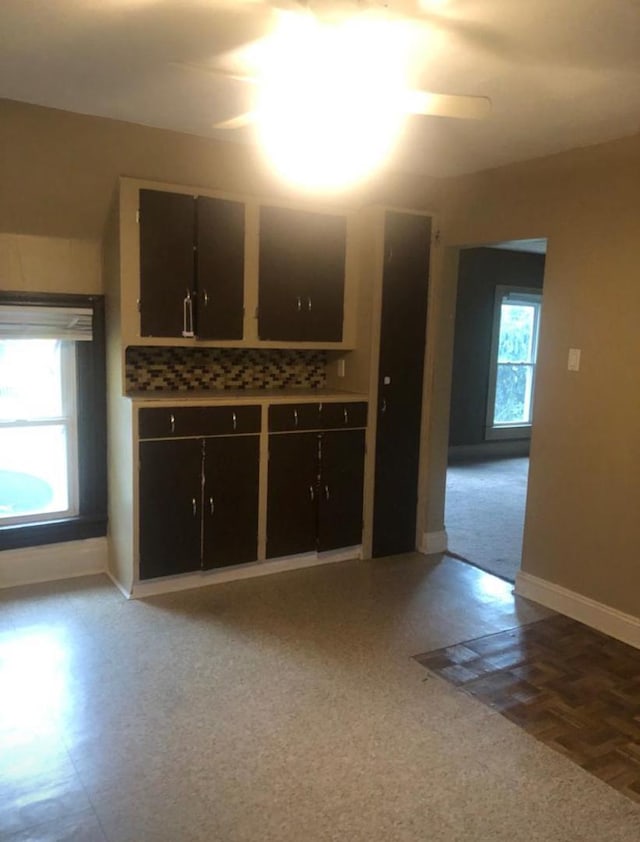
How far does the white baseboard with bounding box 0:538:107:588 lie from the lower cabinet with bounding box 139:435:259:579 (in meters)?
0.49

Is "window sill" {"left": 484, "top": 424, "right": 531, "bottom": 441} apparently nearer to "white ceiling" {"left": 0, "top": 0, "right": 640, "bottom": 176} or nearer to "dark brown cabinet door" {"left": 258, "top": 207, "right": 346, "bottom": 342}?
"dark brown cabinet door" {"left": 258, "top": 207, "right": 346, "bottom": 342}

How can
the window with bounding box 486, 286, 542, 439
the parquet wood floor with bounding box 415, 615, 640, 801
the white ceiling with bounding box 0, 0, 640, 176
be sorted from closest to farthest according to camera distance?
the white ceiling with bounding box 0, 0, 640, 176, the parquet wood floor with bounding box 415, 615, 640, 801, the window with bounding box 486, 286, 542, 439

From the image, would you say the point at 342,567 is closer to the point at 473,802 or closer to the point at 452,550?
the point at 452,550

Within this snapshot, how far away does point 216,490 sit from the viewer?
360 centimetres

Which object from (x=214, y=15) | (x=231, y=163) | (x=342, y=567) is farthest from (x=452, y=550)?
(x=214, y=15)

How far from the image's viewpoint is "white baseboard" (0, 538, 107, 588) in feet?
11.7

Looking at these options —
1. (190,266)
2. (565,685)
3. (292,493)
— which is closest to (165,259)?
(190,266)

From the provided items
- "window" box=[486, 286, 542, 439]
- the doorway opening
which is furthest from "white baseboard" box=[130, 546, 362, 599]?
"window" box=[486, 286, 542, 439]

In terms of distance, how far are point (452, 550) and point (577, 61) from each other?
2938 mm

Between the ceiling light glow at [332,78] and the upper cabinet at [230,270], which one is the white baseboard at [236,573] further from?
the ceiling light glow at [332,78]

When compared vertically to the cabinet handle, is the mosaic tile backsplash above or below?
below

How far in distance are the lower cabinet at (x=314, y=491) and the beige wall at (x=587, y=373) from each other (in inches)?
39.9

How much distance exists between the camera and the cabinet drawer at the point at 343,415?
3.90m

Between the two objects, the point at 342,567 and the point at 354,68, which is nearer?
the point at 354,68
